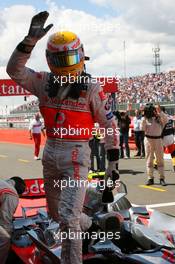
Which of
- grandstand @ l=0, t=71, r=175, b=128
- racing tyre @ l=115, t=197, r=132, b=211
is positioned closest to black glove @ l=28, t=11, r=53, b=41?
racing tyre @ l=115, t=197, r=132, b=211

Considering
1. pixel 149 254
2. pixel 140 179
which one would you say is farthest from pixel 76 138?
pixel 140 179

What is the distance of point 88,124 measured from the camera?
3.55m

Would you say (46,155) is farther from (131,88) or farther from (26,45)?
(131,88)

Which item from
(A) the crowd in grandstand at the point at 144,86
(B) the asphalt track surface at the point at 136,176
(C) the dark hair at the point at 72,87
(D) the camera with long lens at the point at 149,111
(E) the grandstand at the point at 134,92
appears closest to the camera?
(C) the dark hair at the point at 72,87

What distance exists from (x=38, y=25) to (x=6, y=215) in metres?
1.47

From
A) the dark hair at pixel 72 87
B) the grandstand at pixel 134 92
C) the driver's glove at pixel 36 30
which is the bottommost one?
the dark hair at pixel 72 87

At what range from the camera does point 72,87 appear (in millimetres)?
3506

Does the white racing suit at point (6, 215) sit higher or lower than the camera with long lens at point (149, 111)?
lower

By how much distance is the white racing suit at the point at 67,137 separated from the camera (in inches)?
133

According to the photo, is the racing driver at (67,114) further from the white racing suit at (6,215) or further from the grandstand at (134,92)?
the grandstand at (134,92)

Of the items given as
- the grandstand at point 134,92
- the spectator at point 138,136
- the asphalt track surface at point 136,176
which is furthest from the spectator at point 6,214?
the grandstand at point 134,92

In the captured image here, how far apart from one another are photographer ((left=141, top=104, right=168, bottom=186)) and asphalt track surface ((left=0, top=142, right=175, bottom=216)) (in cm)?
46

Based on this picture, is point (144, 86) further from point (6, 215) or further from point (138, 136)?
point (6, 215)

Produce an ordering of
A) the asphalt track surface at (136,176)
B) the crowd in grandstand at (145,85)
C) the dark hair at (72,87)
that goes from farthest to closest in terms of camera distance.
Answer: the crowd in grandstand at (145,85), the asphalt track surface at (136,176), the dark hair at (72,87)
